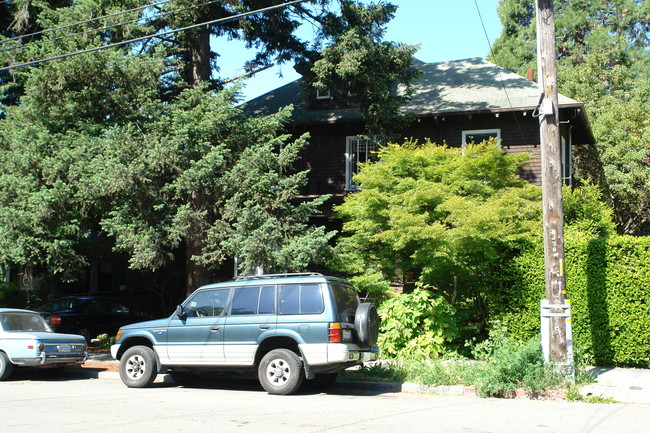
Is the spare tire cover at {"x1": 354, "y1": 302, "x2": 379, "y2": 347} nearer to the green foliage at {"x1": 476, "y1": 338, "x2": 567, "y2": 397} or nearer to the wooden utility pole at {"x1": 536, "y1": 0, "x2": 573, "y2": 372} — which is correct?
the green foliage at {"x1": 476, "y1": 338, "x2": 567, "y2": 397}

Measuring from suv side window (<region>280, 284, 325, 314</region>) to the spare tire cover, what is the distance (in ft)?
2.20

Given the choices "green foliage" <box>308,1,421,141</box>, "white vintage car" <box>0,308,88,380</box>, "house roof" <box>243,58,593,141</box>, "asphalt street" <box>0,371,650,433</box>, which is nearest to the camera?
"asphalt street" <box>0,371,650,433</box>

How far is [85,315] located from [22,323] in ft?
18.9

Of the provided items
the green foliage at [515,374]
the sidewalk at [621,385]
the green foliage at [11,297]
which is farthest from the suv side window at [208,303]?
the green foliage at [11,297]

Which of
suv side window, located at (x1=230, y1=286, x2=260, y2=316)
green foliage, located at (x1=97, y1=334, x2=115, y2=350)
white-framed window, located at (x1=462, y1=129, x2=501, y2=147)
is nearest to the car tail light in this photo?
suv side window, located at (x1=230, y1=286, x2=260, y2=316)

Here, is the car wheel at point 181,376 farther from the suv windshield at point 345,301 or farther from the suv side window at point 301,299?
the suv windshield at point 345,301

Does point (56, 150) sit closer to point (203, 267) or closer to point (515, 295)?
point (203, 267)

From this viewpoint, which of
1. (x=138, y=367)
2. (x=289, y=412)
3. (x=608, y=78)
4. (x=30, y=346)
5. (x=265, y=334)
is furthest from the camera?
(x=608, y=78)

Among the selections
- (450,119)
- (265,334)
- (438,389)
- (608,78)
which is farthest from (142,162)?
(608,78)

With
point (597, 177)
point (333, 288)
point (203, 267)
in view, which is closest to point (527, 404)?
point (333, 288)

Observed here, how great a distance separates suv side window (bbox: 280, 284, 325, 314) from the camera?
10367 millimetres

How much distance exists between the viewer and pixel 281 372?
10.4 metres

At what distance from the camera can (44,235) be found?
1470 centimetres

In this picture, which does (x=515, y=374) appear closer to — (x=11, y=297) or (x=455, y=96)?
(x=455, y=96)
